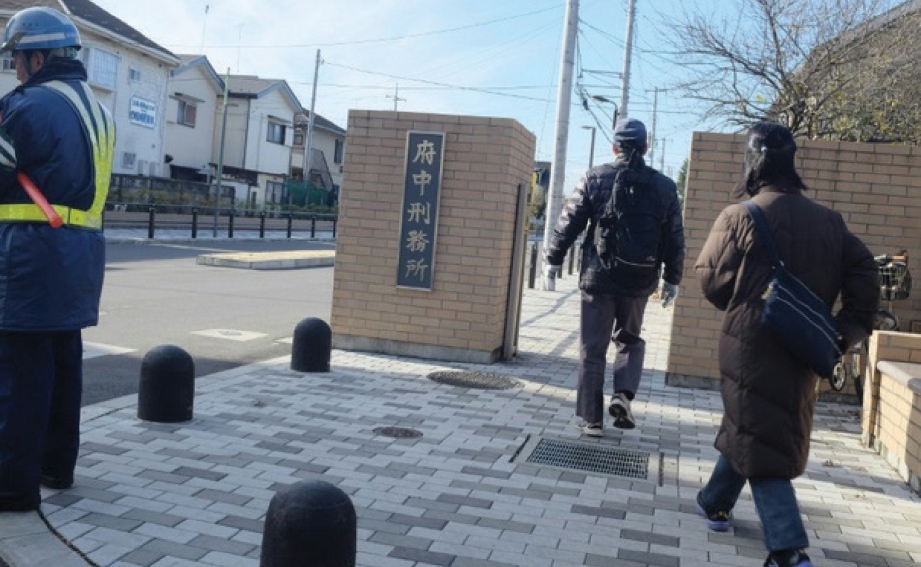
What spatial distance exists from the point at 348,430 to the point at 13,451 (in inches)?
90.1

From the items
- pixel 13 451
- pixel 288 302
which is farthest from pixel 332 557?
pixel 288 302

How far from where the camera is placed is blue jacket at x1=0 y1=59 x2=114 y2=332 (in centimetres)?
388

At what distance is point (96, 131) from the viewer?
4191 mm

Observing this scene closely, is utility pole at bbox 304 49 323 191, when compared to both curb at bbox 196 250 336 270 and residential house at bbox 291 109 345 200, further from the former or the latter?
curb at bbox 196 250 336 270

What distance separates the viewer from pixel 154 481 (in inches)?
179

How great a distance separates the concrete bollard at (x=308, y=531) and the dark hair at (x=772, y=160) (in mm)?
2190

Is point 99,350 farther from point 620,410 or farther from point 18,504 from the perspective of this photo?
point 620,410

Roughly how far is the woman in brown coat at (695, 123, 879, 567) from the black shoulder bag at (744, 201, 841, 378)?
0.05 m

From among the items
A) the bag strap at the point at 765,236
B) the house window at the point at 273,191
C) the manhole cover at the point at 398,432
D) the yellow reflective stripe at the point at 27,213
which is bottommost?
the manhole cover at the point at 398,432

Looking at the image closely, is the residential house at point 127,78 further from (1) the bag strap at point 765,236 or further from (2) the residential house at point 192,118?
(1) the bag strap at point 765,236

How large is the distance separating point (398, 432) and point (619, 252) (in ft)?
5.93

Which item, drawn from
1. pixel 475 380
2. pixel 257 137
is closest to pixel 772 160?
pixel 475 380

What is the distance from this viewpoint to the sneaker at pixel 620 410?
20.4ft

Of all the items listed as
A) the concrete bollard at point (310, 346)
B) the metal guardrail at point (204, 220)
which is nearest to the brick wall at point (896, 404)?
the concrete bollard at point (310, 346)
